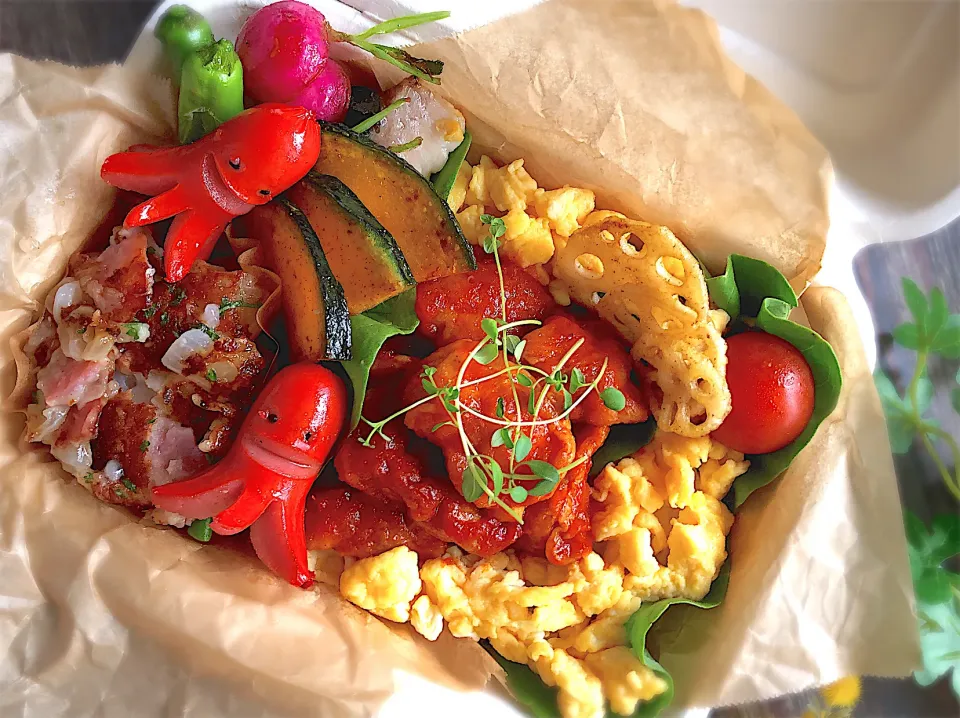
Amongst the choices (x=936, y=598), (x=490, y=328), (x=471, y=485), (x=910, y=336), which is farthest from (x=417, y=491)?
(x=910, y=336)

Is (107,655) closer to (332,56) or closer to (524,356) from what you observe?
(524,356)

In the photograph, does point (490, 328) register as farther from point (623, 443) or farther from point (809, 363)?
point (809, 363)

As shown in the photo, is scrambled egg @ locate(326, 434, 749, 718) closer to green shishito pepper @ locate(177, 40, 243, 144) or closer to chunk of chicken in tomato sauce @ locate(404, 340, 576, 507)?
chunk of chicken in tomato sauce @ locate(404, 340, 576, 507)

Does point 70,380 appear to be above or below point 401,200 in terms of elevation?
below

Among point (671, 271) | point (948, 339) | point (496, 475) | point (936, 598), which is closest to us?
point (496, 475)

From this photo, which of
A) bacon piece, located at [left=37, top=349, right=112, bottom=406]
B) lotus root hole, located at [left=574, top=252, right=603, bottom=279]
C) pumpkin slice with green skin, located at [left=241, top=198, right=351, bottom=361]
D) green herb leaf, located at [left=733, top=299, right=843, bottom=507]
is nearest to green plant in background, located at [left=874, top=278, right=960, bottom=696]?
green herb leaf, located at [left=733, top=299, right=843, bottom=507]

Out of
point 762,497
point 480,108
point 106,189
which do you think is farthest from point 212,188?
point 762,497
